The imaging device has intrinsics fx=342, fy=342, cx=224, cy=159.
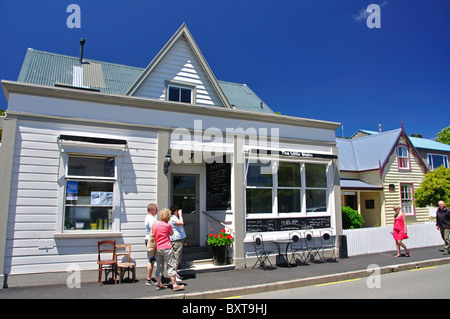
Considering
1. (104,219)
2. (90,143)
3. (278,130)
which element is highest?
(278,130)

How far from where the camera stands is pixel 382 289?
24.7ft

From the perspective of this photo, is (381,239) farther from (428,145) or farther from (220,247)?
(428,145)

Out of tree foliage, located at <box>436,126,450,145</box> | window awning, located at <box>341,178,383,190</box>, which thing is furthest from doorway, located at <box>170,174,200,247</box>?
tree foliage, located at <box>436,126,450,145</box>

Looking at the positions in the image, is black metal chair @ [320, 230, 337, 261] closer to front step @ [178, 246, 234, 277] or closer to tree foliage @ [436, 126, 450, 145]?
front step @ [178, 246, 234, 277]

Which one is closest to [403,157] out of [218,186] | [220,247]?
[218,186]

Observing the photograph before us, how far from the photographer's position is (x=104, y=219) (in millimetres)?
8656

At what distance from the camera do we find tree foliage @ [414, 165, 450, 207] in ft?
55.2

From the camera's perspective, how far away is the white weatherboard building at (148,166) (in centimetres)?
798

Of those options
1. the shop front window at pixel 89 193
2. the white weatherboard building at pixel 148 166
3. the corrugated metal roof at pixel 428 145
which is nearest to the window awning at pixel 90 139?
the white weatherboard building at pixel 148 166

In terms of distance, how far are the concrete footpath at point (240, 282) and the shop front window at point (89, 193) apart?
1455 millimetres
